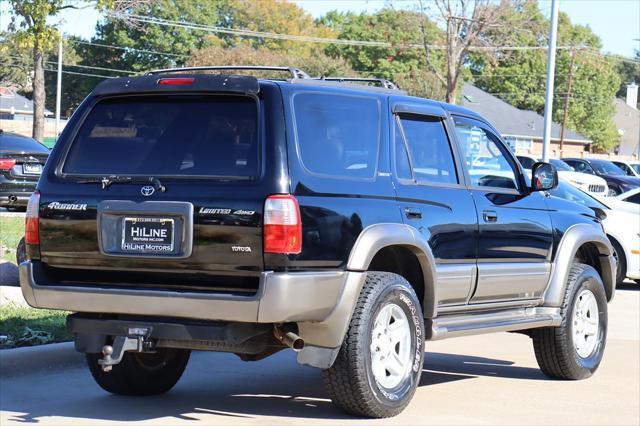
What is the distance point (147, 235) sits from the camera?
21.4 ft

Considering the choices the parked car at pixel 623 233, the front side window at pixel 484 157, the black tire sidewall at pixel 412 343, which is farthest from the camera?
the parked car at pixel 623 233

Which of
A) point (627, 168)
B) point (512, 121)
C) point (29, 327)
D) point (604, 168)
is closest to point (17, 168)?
point (29, 327)

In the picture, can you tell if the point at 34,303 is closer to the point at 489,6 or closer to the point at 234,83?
the point at 234,83

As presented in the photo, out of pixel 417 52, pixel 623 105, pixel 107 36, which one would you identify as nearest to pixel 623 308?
pixel 417 52

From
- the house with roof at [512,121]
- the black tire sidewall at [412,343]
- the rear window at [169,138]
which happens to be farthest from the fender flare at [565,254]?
the house with roof at [512,121]

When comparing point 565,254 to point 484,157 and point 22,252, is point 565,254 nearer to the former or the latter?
point 484,157

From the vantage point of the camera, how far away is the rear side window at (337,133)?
6.65m

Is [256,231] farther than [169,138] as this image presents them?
No

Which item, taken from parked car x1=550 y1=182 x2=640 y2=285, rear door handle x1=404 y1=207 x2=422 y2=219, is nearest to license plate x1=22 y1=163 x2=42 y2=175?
parked car x1=550 y1=182 x2=640 y2=285

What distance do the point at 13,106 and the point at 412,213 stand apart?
90.9 meters

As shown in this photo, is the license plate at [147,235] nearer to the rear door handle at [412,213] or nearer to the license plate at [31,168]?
the rear door handle at [412,213]

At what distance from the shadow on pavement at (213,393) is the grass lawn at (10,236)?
513 cm

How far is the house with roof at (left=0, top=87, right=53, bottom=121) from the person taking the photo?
307 ft

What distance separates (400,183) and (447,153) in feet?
2.68
